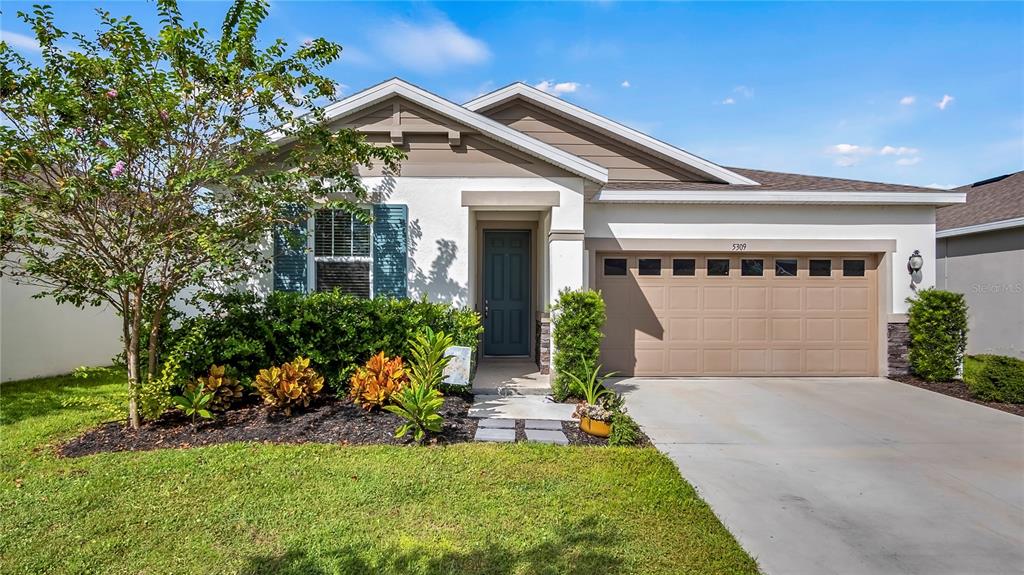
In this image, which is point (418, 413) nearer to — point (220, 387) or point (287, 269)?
point (220, 387)

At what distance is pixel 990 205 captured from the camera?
10.5m

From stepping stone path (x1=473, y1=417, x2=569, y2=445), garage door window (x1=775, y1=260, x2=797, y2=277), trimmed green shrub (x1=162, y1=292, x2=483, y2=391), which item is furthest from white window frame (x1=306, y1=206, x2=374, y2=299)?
garage door window (x1=775, y1=260, x2=797, y2=277)

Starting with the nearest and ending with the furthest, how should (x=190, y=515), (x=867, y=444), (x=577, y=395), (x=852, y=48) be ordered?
(x=190, y=515) < (x=867, y=444) < (x=577, y=395) < (x=852, y=48)

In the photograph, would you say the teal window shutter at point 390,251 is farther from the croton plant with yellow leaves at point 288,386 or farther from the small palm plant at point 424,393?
the croton plant with yellow leaves at point 288,386

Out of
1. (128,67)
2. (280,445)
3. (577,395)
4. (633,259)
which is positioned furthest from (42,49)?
(633,259)

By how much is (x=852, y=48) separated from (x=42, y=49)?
1142cm

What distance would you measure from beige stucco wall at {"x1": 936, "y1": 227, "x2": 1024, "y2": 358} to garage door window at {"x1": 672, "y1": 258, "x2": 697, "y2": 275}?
679cm

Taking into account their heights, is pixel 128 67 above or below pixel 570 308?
above

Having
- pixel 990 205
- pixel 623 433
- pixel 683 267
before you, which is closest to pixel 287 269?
pixel 623 433

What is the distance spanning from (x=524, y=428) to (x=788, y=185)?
710 centimetres

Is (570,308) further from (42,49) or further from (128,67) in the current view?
(42,49)

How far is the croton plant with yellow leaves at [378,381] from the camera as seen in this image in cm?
539

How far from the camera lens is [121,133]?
4.42m

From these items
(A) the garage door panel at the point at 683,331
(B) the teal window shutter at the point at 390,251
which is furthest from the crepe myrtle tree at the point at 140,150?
(A) the garage door panel at the point at 683,331
